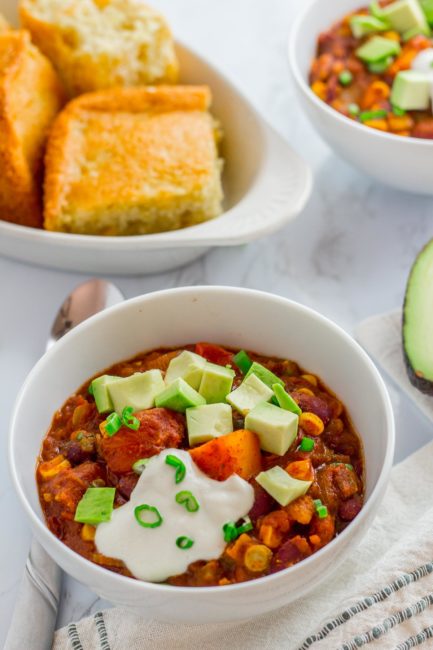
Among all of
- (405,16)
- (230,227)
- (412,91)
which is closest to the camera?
(230,227)

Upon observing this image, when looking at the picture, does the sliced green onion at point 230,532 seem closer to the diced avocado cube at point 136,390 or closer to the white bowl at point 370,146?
the diced avocado cube at point 136,390

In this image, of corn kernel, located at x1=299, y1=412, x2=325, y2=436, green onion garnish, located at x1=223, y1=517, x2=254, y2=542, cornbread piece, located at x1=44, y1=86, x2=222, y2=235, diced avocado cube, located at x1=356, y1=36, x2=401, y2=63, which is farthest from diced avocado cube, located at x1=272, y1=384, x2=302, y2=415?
diced avocado cube, located at x1=356, y1=36, x2=401, y2=63

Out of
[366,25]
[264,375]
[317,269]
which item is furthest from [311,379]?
[366,25]

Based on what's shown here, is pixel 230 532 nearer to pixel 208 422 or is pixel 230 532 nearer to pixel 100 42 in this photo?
pixel 208 422

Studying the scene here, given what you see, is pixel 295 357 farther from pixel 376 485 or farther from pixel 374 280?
pixel 374 280

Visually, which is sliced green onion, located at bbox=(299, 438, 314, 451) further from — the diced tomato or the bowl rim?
the bowl rim

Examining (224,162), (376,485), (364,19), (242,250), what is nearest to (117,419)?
(376,485)

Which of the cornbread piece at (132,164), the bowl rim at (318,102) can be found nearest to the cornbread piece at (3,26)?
the cornbread piece at (132,164)
